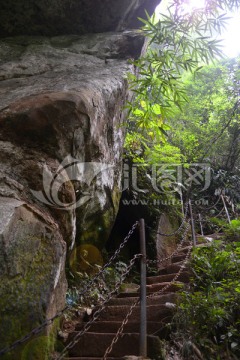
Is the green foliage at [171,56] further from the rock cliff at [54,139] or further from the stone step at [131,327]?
the stone step at [131,327]

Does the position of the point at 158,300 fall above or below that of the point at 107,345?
above

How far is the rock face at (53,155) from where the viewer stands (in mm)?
2311

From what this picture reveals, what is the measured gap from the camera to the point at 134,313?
11.7 feet

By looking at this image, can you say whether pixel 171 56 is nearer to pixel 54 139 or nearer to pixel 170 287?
pixel 54 139

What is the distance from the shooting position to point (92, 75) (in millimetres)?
4316

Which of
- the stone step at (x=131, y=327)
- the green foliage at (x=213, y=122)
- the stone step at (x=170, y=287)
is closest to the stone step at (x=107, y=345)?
the stone step at (x=131, y=327)

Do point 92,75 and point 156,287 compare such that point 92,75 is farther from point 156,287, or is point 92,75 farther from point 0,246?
point 156,287

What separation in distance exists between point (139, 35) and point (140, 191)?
129 inches

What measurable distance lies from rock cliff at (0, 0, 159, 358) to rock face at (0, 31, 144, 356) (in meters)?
0.01

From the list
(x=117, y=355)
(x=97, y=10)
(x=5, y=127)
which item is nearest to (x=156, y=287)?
(x=117, y=355)

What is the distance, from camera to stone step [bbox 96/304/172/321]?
3375 millimetres

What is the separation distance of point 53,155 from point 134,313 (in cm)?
213

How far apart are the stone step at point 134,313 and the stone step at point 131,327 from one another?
0.32 ft

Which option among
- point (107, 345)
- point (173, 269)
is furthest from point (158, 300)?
point (173, 269)
